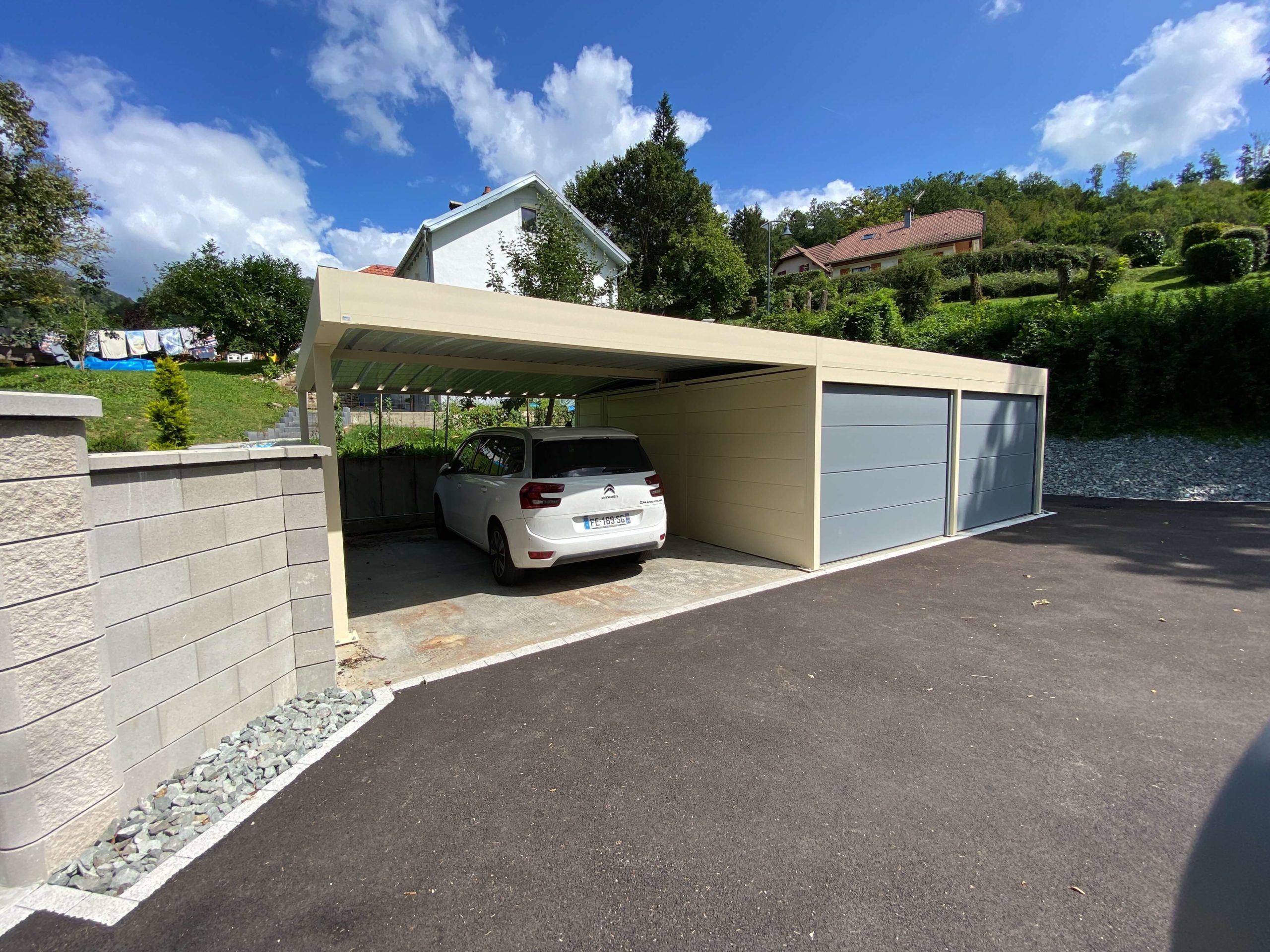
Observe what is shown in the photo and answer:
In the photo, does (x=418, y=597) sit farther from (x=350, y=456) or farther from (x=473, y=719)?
(x=350, y=456)

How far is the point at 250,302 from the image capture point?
2423 cm

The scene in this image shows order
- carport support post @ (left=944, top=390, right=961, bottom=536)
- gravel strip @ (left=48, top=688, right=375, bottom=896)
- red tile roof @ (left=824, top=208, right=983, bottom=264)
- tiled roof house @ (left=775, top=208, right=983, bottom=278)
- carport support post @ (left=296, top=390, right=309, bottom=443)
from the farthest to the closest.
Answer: red tile roof @ (left=824, top=208, right=983, bottom=264), tiled roof house @ (left=775, top=208, right=983, bottom=278), carport support post @ (left=944, top=390, right=961, bottom=536), carport support post @ (left=296, top=390, right=309, bottom=443), gravel strip @ (left=48, top=688, right=375, bottom=896)

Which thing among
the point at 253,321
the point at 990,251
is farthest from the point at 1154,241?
the point at 253,321

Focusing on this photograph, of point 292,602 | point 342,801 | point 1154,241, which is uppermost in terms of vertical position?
point 1154,241

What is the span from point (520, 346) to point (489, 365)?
4.19ft

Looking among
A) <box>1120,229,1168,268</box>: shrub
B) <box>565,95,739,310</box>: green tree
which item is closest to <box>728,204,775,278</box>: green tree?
<box>565,95,739,310</box>: green tree

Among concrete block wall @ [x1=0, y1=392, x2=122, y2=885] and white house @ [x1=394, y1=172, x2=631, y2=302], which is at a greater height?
white house @ [x1=394, y1=172, x2=631, y2=302]

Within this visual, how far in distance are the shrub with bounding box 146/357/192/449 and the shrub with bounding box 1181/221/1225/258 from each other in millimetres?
35359

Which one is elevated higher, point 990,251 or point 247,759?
point 990,251

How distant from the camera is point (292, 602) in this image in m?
3.40

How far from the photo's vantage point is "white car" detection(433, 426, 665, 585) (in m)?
5.63

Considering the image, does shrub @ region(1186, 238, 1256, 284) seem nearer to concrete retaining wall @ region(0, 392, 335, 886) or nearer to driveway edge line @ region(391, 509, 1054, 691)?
driveway edge line @ region(391, 509, 1054, 691)

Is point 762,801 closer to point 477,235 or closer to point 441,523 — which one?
point 441,523

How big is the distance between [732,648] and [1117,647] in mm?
2857
